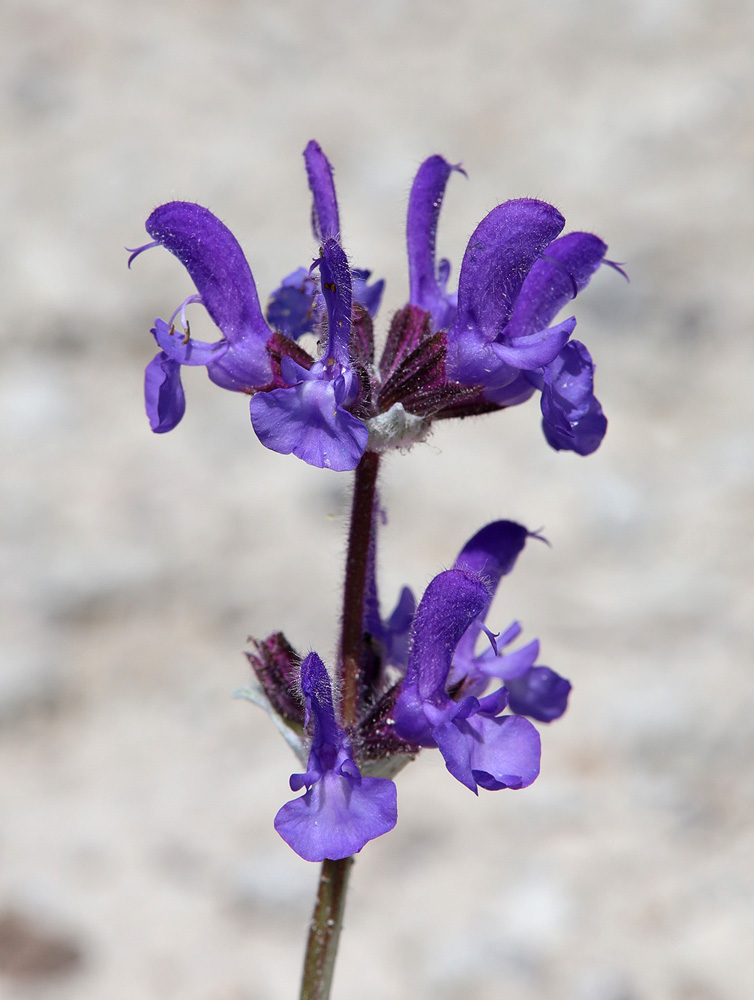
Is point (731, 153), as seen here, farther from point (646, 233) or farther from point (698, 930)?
point (698, 930)

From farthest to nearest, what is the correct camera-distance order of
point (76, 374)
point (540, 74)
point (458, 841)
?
1. point (540, 74)
2. point (76, 374)
3. point (458, 841)

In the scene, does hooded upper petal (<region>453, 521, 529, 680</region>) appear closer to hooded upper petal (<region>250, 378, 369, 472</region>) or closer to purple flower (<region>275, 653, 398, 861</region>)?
purple flower (<region>275, 653, 398, 861</region>)

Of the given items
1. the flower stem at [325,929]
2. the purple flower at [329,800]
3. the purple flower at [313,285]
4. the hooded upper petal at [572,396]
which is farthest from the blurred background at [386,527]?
the hooded upper petal at [572,396]

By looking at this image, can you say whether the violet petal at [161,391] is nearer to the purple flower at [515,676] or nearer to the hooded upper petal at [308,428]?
the hooded upper petal at [308,428]

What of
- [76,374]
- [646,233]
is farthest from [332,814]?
[646,233]

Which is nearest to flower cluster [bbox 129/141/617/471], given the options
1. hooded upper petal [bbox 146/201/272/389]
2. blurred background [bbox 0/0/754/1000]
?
hooded upper petal [bbox 146/201/272/389]
